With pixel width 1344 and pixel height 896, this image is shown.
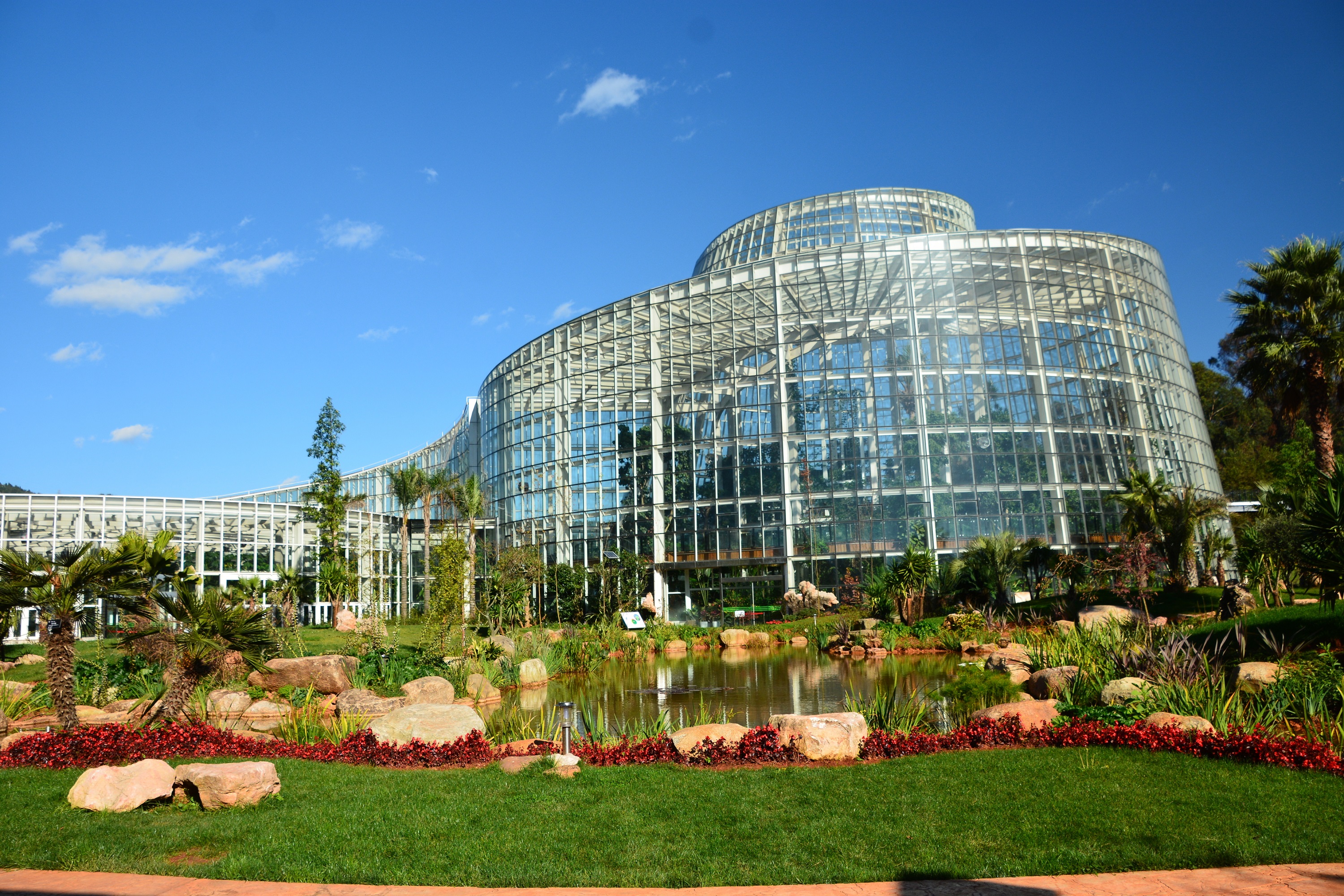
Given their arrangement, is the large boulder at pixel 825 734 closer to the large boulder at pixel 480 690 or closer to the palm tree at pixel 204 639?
the palm tree at pixel 204 639

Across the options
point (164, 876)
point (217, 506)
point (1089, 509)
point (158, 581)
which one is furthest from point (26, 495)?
point (1089, 509)

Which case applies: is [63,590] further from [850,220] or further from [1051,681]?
[850,220]

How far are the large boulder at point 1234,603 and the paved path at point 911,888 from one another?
58.8 feet

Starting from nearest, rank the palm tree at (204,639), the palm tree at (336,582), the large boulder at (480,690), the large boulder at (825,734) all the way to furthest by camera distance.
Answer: the large boulder at (825,734)
the palm tree at (204,639)
the large boulder at (480,690)
the palm tree at (336,582)

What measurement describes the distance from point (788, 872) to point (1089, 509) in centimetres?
3897

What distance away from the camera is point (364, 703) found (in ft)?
52.3

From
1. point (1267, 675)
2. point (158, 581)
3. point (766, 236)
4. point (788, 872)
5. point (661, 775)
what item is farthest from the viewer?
point (766, 236)

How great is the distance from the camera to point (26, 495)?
3834 cm

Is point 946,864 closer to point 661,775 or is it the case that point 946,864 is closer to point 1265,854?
point 1265,854

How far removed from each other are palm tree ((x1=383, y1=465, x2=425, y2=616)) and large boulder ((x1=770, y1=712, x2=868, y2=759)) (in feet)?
141

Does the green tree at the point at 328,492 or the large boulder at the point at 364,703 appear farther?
the green tree at the point at 328,492

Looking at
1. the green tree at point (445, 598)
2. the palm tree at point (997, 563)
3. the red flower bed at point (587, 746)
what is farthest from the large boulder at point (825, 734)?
the palm tree at point (997, 563)

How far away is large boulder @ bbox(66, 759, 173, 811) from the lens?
27.2 ft

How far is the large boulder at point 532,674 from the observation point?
21266mm
